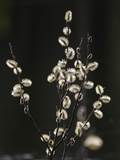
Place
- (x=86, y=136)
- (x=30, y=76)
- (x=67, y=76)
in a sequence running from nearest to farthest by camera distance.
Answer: (x=67, y=76)
(x=86, y=136)
(x=30, y=76)

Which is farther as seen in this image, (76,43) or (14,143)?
(14,143)

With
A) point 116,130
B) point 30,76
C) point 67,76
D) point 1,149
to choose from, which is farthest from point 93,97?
point 67,76

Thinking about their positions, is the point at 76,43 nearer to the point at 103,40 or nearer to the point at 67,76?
the point at 103,40

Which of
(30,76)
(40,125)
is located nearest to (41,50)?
(30,76)

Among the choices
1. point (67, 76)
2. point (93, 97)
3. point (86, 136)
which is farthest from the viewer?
point (93, 97)

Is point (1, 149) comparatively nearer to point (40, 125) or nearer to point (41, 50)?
point (40, 125)

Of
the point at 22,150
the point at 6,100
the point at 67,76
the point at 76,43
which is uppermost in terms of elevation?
the point at 67,76

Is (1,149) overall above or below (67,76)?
below
